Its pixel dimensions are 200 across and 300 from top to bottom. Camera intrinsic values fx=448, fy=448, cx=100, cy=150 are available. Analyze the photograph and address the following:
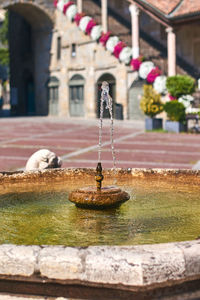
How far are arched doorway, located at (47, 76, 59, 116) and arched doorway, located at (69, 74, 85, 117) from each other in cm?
163

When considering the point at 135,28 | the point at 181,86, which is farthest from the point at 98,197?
the point at 135,28

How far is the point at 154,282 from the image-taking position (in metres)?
2.29

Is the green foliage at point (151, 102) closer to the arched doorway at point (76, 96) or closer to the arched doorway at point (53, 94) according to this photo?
the arched doorway at point (76, 96)

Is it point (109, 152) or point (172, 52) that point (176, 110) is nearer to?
point (172, 52)

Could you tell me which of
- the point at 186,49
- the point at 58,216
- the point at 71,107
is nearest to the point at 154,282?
the point at 58,216

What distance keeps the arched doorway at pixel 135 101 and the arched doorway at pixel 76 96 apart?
4545 mm

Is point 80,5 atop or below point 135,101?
atop

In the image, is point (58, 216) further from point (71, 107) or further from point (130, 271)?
point (71, 107)

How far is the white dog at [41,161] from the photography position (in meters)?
5.75

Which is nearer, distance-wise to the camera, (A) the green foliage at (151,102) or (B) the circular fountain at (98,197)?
(B) the circular fountain at (98,197)

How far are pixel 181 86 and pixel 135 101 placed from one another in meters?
8.23

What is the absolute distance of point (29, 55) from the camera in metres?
34.4

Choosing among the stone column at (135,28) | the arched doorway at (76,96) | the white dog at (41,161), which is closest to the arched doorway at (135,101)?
the stone column at (135,28)

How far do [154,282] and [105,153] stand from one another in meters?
8.33
